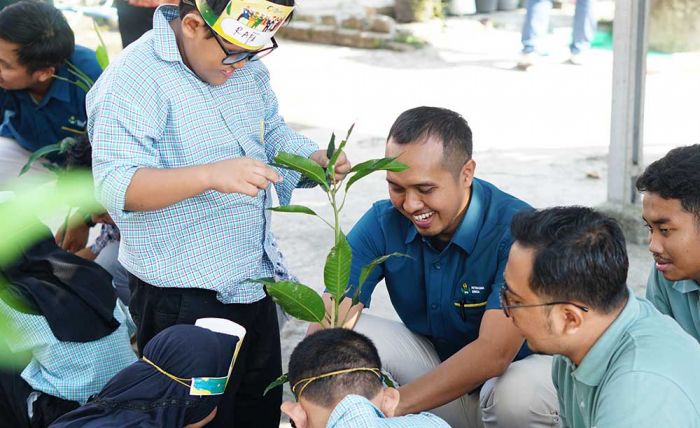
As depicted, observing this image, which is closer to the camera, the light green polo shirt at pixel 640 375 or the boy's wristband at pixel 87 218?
the light green polo shirt at pixel 640 375

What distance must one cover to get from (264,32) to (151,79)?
1.15 ft

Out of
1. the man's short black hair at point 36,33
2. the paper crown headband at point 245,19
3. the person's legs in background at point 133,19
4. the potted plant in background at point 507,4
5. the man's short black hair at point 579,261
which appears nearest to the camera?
the man's short black hair at point 579,261

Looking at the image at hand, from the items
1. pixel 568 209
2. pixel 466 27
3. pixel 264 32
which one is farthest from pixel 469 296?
pixel 466 27

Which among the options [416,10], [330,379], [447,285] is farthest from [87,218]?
[416,10]

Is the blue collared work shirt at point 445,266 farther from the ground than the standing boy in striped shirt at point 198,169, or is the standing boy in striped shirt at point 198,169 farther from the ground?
the standing boy in striped shirt at point 198,169

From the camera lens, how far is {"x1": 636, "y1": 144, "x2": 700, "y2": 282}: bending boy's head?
8.48 feet

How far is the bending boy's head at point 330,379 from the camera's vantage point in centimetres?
221

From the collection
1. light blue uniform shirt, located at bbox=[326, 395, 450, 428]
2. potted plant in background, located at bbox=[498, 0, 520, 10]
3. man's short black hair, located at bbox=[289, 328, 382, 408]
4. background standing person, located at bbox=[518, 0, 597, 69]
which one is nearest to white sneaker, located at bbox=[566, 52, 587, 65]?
background standing person, located at bbox=[518, 0, 597, 69]

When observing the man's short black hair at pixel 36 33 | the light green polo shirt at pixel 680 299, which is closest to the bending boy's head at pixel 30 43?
the man's short black hair at pixel 36 33

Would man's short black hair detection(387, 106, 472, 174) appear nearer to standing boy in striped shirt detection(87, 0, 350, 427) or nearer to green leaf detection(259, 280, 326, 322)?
standing boy in striped shirt detection(87, 0, 350, 427)

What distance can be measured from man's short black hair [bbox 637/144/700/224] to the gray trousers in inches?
24.8

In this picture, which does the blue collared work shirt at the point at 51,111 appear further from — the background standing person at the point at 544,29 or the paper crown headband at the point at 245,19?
the background standing person at the point at 544,29

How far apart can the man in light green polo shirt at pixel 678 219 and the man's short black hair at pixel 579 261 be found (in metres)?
0.56

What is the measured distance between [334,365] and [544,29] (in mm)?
6851
